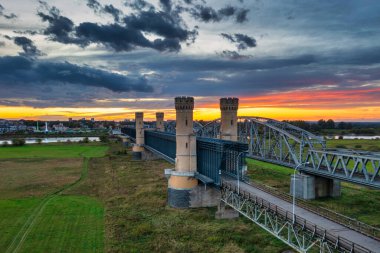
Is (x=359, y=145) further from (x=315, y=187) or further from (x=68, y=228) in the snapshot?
(x=68, y=228)

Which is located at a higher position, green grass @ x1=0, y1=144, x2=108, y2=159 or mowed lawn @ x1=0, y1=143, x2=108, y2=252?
mowed lawn @ x1=0, y1=143, x2=108, y2=252

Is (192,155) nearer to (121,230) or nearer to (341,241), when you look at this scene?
(121,230)

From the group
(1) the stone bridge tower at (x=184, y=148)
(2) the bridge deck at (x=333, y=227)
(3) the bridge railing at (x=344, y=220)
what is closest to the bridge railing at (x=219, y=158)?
(1) the stone bridge tower at (x=184, y=148)

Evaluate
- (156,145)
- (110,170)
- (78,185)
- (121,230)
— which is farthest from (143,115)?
(121,230)

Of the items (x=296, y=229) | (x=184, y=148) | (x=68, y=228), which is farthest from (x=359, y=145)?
(x=68, y=228)

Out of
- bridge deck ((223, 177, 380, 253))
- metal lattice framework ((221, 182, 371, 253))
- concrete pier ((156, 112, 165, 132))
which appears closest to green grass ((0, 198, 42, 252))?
metal lattice framework ((221, 182, 371, 253))

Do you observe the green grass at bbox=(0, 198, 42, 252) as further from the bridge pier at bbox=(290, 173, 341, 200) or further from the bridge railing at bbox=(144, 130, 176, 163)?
the bridge pier at bbox=(290, 173, 341, 200)
